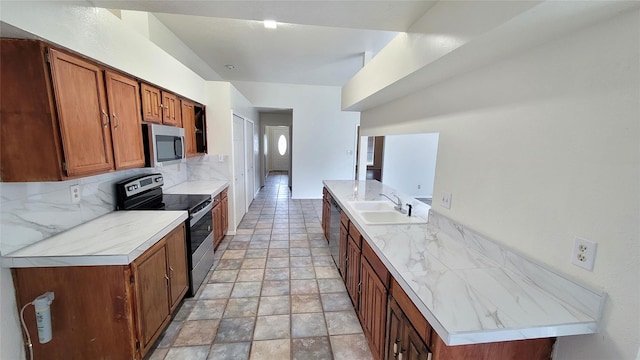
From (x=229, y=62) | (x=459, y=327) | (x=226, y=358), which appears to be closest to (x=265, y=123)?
(x=229, y=62)

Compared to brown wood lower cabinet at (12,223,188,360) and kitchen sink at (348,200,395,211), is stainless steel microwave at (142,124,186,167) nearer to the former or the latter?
brown wood lower cabinet at (12,223,188,360)

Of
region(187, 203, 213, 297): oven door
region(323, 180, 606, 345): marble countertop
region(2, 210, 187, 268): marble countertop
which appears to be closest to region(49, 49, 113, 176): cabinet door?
region(2, 210, 187, 268): marble countertop

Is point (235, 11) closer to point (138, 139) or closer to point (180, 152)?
point (138, 139)

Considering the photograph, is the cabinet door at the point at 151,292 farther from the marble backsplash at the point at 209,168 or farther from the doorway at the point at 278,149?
the doorway at the point at 278,149

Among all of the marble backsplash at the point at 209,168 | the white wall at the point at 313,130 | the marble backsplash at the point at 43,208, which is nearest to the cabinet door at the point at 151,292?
the marble backsplash at the point at 43,208

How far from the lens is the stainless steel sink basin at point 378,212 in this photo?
236cm

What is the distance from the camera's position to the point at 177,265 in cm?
217

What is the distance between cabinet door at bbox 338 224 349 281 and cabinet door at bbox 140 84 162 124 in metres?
2.21

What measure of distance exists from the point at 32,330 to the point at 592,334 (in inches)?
112

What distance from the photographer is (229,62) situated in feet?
14.8

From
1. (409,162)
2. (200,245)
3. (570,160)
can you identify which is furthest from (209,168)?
(409,162)

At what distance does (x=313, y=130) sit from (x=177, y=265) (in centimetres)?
482

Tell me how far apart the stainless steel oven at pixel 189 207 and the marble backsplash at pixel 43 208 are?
163 mm

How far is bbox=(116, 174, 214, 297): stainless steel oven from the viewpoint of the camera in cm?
235
